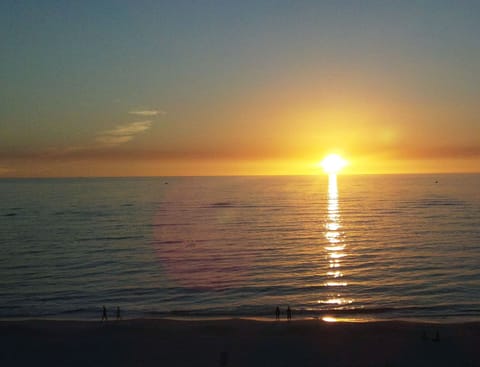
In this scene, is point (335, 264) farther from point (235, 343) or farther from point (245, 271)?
point (235, 343)

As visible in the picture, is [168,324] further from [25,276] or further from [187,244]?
[187,244]

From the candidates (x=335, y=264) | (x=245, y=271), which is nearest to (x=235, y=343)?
(x=245, y=271)

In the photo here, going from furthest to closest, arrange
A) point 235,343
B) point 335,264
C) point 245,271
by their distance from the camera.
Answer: point 335,264 < point 245,271 < point 235,343

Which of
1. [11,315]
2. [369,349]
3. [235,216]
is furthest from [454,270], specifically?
[235,216]

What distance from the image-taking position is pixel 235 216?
83188mm

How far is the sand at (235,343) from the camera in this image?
18.8 m

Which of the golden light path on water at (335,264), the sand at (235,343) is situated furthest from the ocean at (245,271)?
the sand at (235,343)

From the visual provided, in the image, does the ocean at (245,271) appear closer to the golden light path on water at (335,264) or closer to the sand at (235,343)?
the golden light path on water at (335,264)

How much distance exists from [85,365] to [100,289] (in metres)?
14.0

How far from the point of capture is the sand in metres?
18.8

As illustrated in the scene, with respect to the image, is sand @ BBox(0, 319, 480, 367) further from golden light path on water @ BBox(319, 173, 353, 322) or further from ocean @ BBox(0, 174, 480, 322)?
golden light path on water @ BBox(319, 173, 353, 322)

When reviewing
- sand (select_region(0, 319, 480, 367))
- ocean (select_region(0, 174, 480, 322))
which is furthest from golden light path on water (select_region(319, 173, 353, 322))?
sand (select_region(0, 319, 480, 367))

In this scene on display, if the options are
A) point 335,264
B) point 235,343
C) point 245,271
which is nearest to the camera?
point 235,343

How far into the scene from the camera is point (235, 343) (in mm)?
20688
